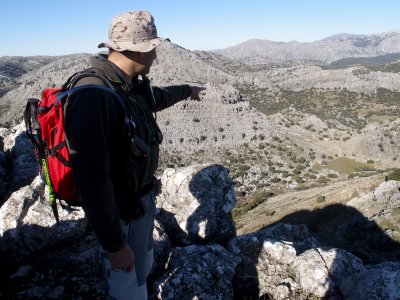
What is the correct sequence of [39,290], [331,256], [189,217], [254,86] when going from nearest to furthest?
[39,290] < [331,256] < [189,217] < [254,86]

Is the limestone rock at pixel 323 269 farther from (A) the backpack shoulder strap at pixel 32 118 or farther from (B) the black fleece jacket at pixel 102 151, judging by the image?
(A) the backpack shoulder strap at pixel 32 118

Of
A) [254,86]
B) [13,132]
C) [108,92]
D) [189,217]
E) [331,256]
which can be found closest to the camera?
[108,92]

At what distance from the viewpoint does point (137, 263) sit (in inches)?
155

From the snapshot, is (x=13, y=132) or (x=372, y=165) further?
(x=372, y=165)

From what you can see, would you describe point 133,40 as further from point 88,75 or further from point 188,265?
point 188,265

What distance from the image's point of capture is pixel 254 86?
4523 inches

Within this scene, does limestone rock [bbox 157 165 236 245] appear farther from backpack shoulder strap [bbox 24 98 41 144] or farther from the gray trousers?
backpack shoulder strap [bbox 24 98 41 144]

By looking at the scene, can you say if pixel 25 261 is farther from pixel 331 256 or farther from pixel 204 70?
pixel 204 70

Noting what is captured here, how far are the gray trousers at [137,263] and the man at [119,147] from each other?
10 millimetres

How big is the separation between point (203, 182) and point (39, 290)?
3.72 meters

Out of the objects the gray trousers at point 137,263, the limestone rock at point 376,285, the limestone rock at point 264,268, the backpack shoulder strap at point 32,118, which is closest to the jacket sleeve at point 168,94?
the gray trousers at point 137,263

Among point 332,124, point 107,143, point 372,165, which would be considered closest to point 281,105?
point 332,124

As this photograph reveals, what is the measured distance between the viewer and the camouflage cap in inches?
119

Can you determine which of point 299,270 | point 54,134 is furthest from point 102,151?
point 299,270
